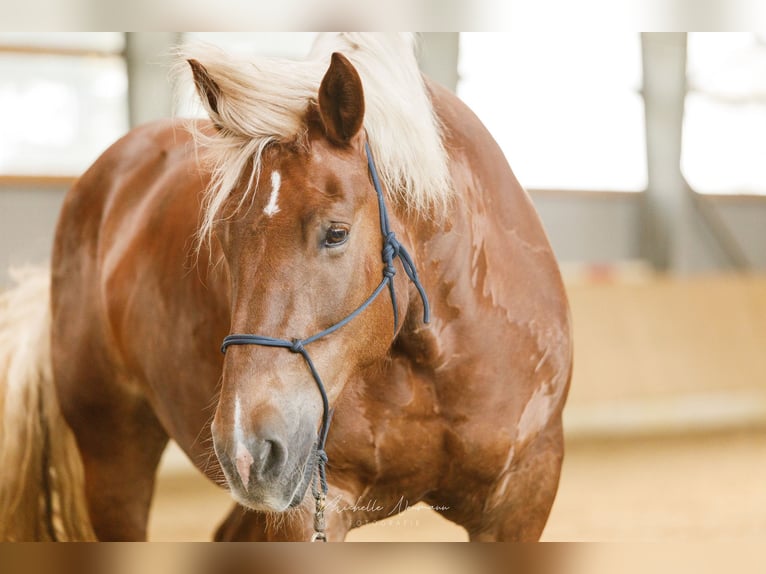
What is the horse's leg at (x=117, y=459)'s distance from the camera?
130cm

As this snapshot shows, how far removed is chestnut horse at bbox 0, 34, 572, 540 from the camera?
0.84 metres

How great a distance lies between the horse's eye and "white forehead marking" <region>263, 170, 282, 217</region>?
0.06m

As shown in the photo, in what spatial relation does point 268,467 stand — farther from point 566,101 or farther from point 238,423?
point 566,101

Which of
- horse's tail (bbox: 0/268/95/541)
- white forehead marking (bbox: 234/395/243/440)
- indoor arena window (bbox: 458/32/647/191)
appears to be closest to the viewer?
white forehead marking (bbox: 234/395/243/440)

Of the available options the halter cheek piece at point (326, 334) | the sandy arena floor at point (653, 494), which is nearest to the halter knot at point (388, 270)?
the halter cheek piece at point (326, 334)

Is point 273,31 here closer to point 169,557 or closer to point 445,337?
point 445,337

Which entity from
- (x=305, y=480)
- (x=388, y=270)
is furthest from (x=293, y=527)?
(x=388, y=270)

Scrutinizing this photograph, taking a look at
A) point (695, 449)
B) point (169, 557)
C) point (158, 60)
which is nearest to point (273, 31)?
point (158, 60)

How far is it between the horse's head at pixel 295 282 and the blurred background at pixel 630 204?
1.53ft

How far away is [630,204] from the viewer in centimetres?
130

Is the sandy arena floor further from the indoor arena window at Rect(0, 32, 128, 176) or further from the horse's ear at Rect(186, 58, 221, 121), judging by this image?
the horse's ear at Rect(186, 58, 221, 121)

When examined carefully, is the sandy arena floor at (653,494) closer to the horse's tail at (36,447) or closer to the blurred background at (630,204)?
the blurred background at (630,204)

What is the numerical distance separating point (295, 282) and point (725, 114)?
0.97m

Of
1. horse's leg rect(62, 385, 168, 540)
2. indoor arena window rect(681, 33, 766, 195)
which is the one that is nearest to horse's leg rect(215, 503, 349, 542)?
horse's leg rect(62, 385, 168, 540)
